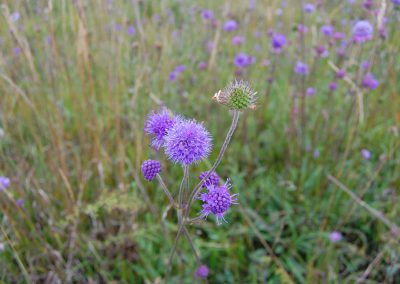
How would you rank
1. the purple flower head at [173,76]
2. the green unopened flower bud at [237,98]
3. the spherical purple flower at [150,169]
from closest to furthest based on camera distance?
→ 1. the green unopened flower bud at [237,98]
2. the spherical purple flower at [150,169]
3. the purple flower head at [173,76]

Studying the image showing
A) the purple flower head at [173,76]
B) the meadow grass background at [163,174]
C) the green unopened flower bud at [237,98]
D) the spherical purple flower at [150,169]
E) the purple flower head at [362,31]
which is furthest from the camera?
the purple flower head at [173,76]

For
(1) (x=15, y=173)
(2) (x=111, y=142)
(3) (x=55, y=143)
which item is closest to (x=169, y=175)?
(2) (x=111, y=142)

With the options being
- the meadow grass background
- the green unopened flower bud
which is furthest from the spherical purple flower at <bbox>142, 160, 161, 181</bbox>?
the meadow grass background

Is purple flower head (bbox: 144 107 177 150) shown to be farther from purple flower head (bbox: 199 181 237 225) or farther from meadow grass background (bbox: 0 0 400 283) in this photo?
meadow grass background (bbox: 0 0 400 283)

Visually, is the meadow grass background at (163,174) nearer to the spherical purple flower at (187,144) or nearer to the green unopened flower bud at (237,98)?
the spherical purple flower at (187,144)

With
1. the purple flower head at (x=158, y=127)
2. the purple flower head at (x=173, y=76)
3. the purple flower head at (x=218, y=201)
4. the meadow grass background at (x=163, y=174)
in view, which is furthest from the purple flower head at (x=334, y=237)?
the purple flower head at (x=173, y=76)

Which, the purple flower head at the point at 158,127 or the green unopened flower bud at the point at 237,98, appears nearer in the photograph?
the green unopened flower bud at the point at 237,98
